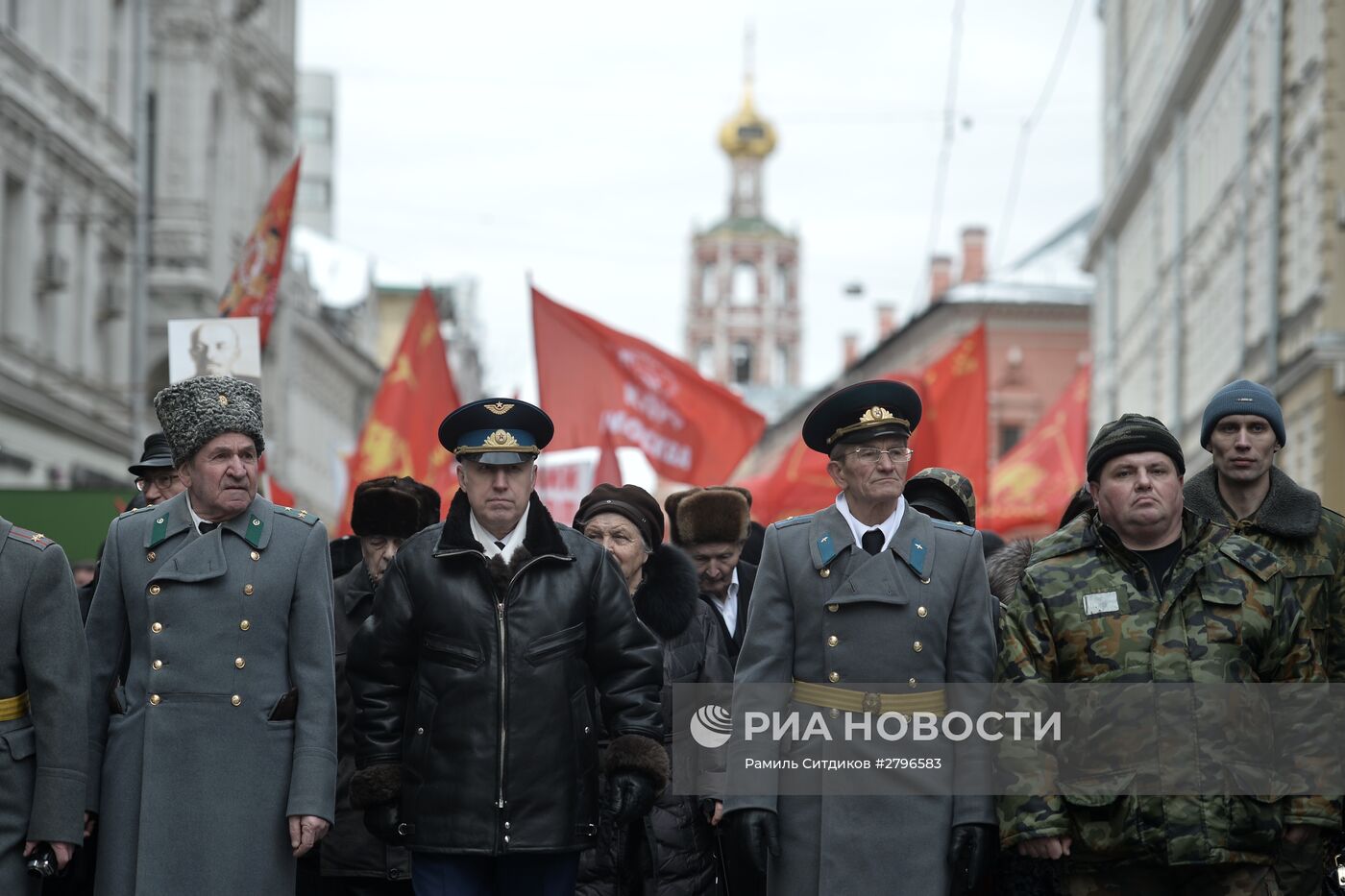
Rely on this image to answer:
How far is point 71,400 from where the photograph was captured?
3231cm

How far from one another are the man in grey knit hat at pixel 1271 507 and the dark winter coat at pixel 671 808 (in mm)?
1845

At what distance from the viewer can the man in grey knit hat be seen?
7141mm

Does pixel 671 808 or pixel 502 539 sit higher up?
pixel 502 539

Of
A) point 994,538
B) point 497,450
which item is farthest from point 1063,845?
point 994,538

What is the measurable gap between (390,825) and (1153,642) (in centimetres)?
234

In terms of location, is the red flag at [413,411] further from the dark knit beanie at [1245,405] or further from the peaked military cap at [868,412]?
the peaked military cap at [868,412]

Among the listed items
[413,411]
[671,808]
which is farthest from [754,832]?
[413,411]

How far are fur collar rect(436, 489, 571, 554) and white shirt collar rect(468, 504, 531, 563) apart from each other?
0.02 m

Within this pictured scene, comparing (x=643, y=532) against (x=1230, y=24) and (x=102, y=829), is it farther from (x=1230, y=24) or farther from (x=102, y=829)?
(x=1230, y=24)

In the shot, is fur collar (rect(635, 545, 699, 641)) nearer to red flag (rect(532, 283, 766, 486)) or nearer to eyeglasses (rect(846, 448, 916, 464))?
eyeglasses (rect(846, 448, 916, 464))

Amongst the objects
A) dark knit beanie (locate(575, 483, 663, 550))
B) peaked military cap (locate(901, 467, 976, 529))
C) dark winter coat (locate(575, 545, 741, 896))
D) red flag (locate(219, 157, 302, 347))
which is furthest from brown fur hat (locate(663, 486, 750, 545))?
red flag (locate(219, 157, 302, 347))

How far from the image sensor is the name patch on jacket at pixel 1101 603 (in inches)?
259

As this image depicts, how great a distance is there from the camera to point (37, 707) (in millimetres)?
6504

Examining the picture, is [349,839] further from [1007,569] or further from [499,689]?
[1007,569]
